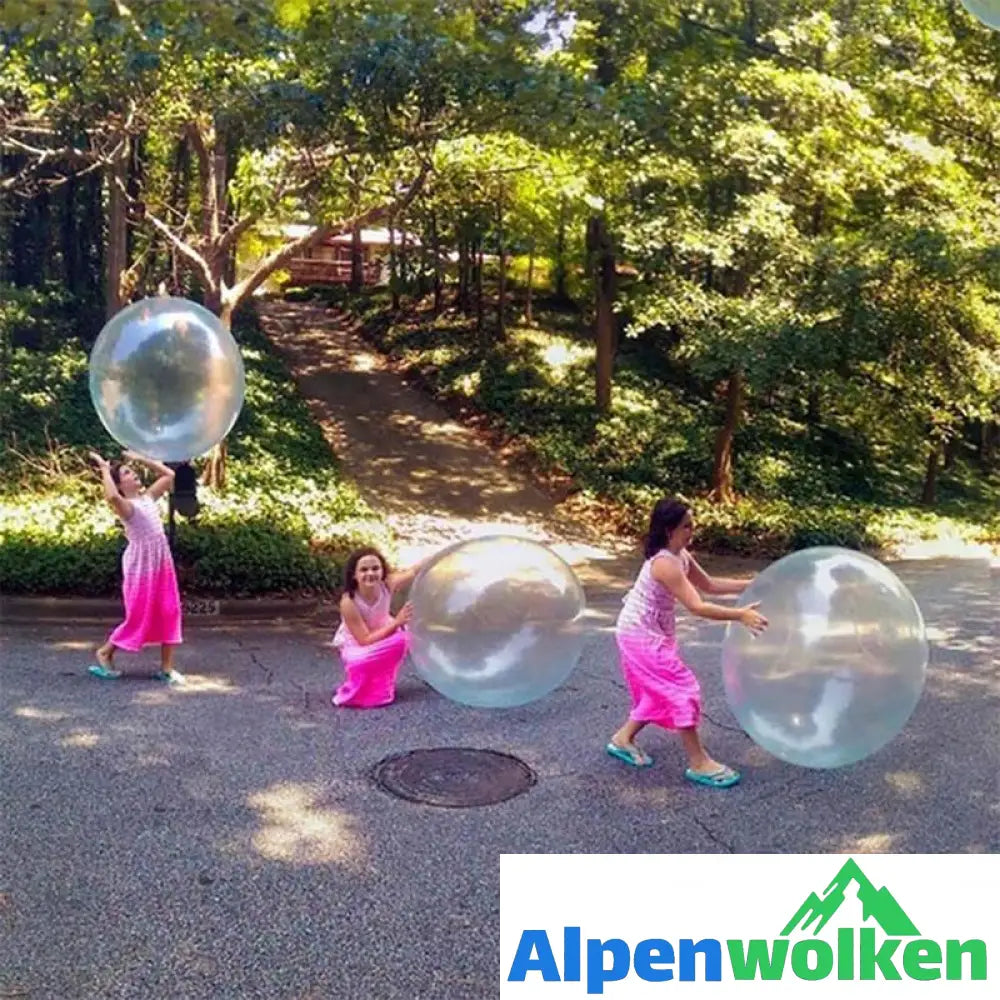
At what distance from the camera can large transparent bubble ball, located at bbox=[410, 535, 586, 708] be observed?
4.74m

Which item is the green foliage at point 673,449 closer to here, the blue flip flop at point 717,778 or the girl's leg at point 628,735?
the girl's leg at point 628,735

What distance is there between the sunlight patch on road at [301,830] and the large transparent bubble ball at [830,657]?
170 centimetres

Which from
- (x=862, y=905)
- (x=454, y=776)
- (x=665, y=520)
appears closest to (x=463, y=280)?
(x=665, y=520)

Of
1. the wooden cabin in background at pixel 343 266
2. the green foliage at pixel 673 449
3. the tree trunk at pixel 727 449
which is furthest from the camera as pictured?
the wooden cabin in background at pixel 343 266

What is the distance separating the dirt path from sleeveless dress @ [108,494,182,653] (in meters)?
5.47

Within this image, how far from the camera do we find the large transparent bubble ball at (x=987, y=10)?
12.6 ft

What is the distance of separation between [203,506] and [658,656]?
6555 millimetres

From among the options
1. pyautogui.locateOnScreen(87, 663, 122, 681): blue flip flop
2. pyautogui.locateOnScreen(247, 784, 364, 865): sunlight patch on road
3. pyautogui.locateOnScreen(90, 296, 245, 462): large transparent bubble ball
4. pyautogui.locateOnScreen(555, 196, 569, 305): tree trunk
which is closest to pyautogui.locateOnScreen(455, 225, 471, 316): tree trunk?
pyautogui.locateOnScreen(555, 196, 569, 305): tree trunk

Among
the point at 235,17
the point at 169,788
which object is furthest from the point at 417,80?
the point at 169,788

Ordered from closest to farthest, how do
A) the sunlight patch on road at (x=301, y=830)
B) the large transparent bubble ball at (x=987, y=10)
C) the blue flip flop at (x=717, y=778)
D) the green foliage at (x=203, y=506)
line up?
1. the large transparent bubble ball at (x=987, y=10)
2. the sunlight patch on road at (x=301, y=830)
3. the blue flip flop at (x=717, y=778)
4. the green foliage at (x=203, y=506)

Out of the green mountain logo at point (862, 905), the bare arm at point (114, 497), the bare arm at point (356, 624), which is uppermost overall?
the bare arm at point (114, 497)

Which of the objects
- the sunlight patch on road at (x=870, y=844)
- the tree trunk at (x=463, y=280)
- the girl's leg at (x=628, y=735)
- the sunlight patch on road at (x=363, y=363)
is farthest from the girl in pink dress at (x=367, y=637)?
the tree trunk at (x=463, y=280)

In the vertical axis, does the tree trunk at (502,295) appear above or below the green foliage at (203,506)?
above

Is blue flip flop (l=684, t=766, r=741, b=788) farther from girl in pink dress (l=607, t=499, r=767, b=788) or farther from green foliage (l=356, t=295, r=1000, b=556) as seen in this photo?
green foliage (l=356, t=295, r=1000, b=556)
